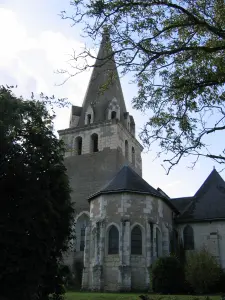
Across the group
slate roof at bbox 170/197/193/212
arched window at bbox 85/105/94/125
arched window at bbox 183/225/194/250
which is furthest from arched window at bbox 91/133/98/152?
arched window at bbox 183/225/194/250

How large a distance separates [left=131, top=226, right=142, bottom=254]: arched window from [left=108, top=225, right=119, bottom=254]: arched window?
908 mm

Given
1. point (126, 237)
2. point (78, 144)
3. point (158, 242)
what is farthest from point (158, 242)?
point (78, 144)

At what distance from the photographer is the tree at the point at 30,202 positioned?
10.3m

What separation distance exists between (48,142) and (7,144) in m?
1.62

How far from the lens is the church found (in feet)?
66.6

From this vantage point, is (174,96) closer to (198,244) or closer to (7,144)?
(7,144)

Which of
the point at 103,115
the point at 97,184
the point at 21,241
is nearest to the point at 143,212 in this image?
the point at 97,184

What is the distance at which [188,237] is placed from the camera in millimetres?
25297

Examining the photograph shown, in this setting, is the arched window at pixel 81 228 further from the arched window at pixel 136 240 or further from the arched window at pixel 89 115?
the arched window at pixel 89 115

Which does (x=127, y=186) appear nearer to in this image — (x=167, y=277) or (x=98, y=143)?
(x=167, y=277)

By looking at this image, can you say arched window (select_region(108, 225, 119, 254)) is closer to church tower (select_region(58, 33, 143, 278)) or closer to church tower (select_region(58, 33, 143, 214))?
church tower (select_region(58, 33, 143, 278))

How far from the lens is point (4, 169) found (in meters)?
11.1

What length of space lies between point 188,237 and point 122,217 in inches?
260

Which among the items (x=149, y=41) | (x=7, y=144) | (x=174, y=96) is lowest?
(x=7, y=144)
